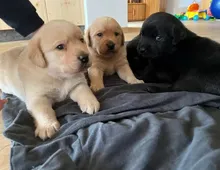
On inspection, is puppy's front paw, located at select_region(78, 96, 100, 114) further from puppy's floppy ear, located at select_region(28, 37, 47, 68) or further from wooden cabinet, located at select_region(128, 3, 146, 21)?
wooden cabinet, located at select_region(128, 3, 146, 21)

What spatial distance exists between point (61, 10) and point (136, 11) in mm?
2904

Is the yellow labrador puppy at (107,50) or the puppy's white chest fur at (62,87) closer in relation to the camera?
the puppy's white chest fur at (62,87)

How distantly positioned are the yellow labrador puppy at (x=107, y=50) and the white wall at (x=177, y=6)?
16.5 feet

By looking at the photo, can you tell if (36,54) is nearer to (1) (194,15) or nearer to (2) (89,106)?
(2) (89,106)

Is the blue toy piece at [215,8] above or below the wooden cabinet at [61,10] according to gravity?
below

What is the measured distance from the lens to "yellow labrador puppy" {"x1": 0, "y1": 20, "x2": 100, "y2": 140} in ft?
3.33

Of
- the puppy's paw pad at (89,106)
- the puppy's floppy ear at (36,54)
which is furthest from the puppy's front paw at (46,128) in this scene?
the puppy's floppy ear at (36,54)

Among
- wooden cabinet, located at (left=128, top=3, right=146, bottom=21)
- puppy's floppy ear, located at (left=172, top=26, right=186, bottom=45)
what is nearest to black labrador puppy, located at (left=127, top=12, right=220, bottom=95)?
puppy's floppy ear, located at (left=172, top=26, right=186, bottom=45)

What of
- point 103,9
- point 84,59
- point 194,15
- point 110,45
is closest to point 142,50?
point 110,45

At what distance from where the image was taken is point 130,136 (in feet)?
2.83

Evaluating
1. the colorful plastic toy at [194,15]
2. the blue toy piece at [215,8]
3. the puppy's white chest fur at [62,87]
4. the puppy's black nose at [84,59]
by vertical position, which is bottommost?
the colorful plastic toy at [194,15]

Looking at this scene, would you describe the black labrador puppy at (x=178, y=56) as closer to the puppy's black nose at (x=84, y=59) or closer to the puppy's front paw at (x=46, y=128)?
the puppy's black nose at (x=84, y=59)

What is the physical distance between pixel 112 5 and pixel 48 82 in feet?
9.36

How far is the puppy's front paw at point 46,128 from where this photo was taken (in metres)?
0.94
